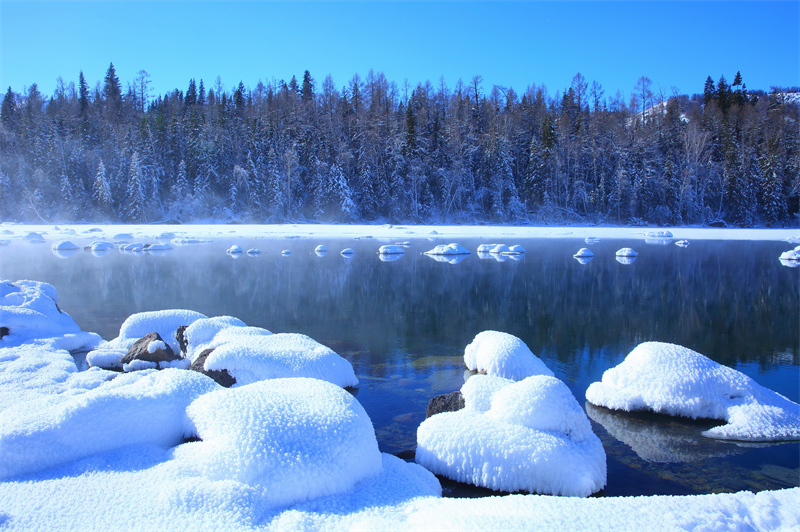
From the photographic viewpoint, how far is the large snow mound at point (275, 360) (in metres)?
5.95

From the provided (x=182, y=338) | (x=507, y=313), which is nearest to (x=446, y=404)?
(x=182, y=338)

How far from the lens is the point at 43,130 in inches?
1914

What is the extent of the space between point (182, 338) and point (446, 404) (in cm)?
452

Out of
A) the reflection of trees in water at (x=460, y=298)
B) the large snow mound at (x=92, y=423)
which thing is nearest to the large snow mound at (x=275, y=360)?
the large snow mound at (x=92, y=423)

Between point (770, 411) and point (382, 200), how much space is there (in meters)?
41.4

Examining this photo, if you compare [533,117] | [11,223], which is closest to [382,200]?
Answer: [533,117]

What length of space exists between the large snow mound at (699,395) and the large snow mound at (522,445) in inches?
70.5

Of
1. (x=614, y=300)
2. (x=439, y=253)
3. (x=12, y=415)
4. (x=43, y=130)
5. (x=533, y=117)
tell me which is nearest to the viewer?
(x=12, y=415)

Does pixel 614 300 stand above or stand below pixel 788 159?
below

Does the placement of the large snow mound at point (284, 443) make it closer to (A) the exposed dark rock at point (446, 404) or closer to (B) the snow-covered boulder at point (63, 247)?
(A) the exposed dark rock at point (446, 404)

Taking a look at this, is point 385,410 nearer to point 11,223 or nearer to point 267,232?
point 267,232

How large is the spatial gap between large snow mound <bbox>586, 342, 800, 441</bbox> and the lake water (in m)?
0.19

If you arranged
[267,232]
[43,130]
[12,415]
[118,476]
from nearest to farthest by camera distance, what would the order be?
[118,476] < [12,415] < [267,232] < [43,130]

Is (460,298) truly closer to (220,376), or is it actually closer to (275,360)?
(275,360)
